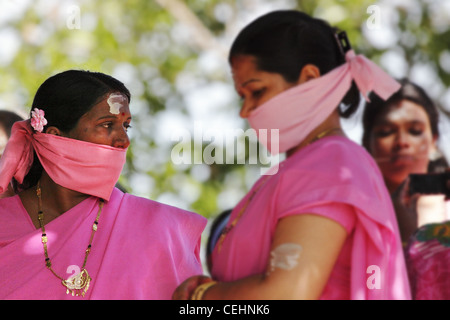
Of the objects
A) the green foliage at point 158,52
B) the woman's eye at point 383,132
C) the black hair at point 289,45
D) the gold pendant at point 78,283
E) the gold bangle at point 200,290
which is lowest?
the gold pendant at point 78,283

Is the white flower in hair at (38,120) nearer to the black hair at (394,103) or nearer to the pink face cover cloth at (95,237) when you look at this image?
the pink face cover cloth at (95,237)

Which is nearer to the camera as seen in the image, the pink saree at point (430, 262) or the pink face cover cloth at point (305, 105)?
the pink face cover cloth at point (305, 105)

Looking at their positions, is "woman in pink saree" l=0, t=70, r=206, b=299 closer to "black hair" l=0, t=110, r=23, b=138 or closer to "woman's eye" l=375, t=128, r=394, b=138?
"black hair" l=0, t=110, r=23, b=138

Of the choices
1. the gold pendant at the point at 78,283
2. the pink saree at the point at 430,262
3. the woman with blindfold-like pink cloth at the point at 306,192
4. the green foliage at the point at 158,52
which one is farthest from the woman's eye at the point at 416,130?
the green foliage at the point at 158,52

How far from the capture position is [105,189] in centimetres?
357

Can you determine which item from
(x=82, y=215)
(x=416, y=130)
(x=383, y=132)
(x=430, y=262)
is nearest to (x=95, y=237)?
(x=82, y=215)

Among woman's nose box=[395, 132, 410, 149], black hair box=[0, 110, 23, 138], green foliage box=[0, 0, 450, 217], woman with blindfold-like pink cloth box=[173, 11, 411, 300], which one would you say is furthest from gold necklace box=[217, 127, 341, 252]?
green foliage box=[0, 0, 450, 217]

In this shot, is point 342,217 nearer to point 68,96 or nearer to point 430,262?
point 430,262

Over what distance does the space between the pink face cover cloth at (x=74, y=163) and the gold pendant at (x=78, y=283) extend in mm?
434

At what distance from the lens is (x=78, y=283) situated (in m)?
3.27

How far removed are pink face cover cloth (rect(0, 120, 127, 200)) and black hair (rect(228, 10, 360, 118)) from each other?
2.77 feet

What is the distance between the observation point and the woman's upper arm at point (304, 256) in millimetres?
2420

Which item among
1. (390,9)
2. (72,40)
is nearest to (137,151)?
(72,40)

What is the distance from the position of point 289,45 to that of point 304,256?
34.6 inches
